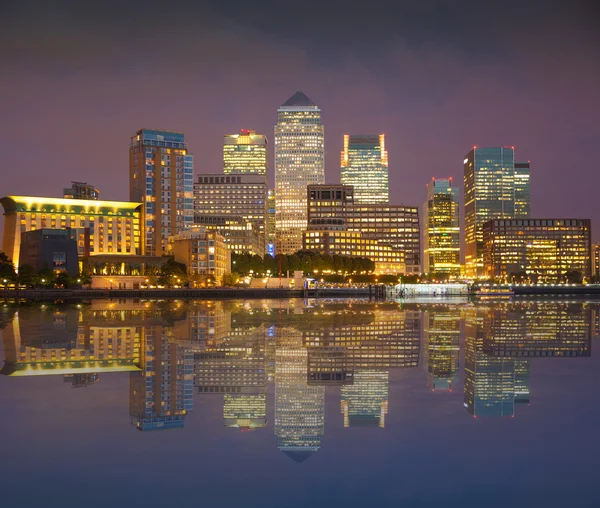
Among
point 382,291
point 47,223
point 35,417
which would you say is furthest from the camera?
point 47,223

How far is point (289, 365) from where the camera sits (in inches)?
763

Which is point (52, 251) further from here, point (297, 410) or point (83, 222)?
point (297, 410)

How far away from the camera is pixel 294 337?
2909 centimetres

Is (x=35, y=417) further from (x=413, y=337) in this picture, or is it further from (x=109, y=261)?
(x=109, y=261)

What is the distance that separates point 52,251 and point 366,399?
144 m

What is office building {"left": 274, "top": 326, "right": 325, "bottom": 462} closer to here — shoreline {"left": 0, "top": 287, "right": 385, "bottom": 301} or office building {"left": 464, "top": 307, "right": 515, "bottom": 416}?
office building {"left": 464, "top": 307, "right": 515, "bottom": 416}

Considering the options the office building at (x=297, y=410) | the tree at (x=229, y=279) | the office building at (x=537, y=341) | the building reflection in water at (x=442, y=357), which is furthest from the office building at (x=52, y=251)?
the office building at (x=297, y=410)

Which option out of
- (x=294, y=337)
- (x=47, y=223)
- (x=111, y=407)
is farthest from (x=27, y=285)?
(x=111, y=407)

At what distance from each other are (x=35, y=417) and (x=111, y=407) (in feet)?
5.00

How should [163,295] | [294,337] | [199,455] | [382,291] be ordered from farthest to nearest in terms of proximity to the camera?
[382,291] < [163,295] < [294,337] < [199,455]

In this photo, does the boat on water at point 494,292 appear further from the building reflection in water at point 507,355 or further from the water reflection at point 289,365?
the water reflection at point 289,365

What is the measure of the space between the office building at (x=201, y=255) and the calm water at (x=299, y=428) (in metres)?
141

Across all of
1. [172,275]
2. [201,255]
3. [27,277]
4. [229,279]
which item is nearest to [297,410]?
[27,277]

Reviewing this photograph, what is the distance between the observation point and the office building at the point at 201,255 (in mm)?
163250
